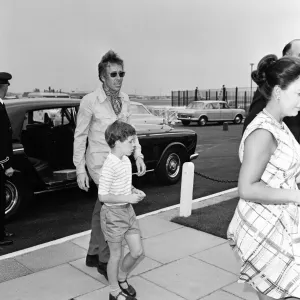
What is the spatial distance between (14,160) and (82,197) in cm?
182

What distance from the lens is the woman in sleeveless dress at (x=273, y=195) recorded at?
88.1 inches

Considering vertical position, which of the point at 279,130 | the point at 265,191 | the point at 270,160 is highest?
the point at 279,130

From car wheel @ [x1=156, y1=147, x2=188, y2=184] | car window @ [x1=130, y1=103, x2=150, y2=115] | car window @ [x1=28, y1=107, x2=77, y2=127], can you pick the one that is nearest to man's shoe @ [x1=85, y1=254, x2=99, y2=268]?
car window @ [x1=28, y1=107, x2=77, y2=127]

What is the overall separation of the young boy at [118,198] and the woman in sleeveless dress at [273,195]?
117cm

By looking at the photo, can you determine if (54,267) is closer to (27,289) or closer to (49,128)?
(27,289)

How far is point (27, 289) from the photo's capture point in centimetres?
396

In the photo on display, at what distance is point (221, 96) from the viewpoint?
129 feet

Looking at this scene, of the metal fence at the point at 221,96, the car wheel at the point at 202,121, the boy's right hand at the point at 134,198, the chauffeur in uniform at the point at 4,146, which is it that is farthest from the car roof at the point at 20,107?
the metal fence at the point at 221,96

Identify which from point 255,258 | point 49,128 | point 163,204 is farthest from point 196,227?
point 255,258

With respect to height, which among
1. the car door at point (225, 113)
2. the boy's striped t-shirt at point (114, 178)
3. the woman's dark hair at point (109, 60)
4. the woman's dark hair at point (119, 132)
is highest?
the woman's dark hair at point (109, 60)

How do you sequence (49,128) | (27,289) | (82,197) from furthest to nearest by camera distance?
(82,197), (49,128), (27,289)

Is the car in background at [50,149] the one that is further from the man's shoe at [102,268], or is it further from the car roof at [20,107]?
the man's shoe at [102,268]

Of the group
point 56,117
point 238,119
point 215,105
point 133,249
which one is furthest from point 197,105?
point 133,249

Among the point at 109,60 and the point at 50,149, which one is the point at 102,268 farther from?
the point at 50,149
